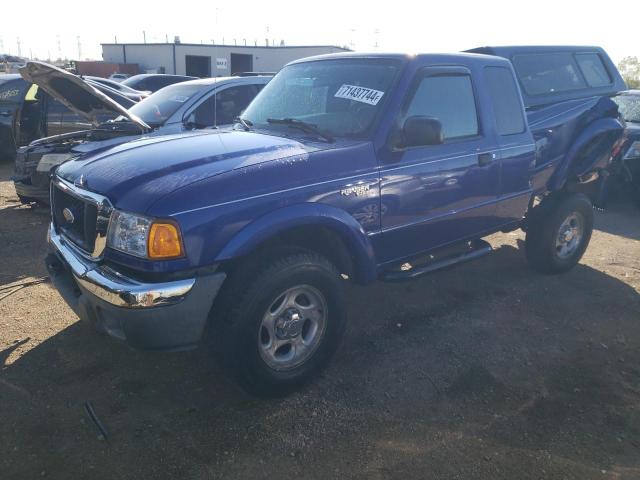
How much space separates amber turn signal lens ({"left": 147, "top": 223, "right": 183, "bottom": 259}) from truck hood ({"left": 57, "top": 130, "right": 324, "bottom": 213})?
0.41 feet

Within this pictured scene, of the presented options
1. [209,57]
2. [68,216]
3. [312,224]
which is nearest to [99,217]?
[68,216]

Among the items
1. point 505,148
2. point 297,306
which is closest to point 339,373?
point 297,306

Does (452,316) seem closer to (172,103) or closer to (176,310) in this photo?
(176,310)

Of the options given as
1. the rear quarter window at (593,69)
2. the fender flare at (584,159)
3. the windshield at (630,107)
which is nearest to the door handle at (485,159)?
the fender flare at (584,159)

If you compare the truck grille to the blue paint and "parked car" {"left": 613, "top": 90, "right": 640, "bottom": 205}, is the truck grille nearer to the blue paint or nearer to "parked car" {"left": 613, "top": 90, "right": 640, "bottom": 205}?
the blue paint

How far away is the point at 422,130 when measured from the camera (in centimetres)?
327

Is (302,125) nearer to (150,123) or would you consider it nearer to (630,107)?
(150,123)

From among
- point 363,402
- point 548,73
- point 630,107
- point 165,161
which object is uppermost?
point 548,73

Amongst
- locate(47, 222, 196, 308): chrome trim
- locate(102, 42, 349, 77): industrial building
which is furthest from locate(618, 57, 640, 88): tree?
→ locate(47, 222, 196, 308): chrome trim

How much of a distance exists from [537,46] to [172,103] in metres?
4.39

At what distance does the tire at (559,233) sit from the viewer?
5.01 metres

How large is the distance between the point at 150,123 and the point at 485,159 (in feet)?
13.5

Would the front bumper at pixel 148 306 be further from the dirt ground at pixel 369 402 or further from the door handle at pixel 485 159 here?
the door handle at pixel 485 159

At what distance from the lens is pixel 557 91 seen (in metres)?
5.54
